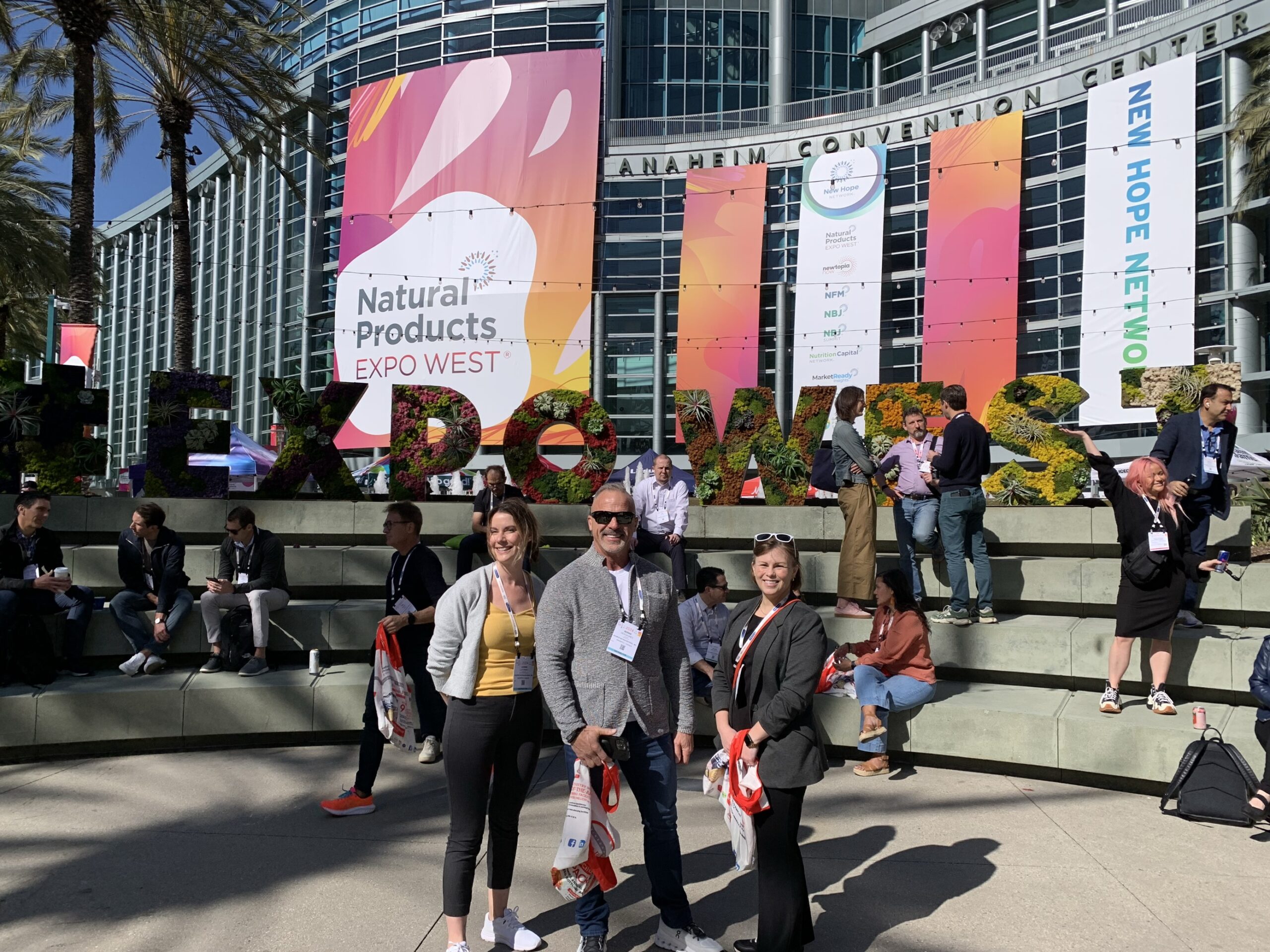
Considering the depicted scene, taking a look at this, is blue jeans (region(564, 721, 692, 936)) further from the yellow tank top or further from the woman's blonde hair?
the woman's blonde hair

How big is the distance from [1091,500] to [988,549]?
1473 mm

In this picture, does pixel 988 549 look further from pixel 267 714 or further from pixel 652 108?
pixel 652 108

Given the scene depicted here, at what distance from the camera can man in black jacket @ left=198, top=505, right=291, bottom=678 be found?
795 cm

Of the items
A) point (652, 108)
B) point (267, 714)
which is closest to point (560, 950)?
point (267, 714)

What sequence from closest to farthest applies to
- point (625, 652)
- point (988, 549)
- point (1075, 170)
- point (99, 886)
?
1. point (625, 652)
2. point (99, 886)
3. point (988, 549)
4. point (1075, 170)

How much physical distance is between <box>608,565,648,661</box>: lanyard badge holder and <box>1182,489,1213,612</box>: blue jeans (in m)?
5.56

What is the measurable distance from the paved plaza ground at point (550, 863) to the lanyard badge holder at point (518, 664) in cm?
112

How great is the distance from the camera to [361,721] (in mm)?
7645

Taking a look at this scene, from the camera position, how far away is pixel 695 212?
122 feet

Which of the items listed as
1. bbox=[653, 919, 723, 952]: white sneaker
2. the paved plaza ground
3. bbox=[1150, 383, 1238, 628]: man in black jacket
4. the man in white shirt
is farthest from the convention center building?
bbox=[653, 919, 723, 952]: white sneaker

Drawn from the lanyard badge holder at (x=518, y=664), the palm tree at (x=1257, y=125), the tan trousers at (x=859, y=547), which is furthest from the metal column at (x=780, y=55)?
the lanyard badge holder at (x=518, y=664)

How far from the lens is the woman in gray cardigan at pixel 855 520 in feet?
28.5

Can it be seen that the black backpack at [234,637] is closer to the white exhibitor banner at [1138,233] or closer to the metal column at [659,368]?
the white exhibitor banner at [1138,233]

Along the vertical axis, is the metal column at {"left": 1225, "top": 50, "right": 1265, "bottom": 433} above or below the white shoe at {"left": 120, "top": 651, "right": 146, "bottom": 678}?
above
